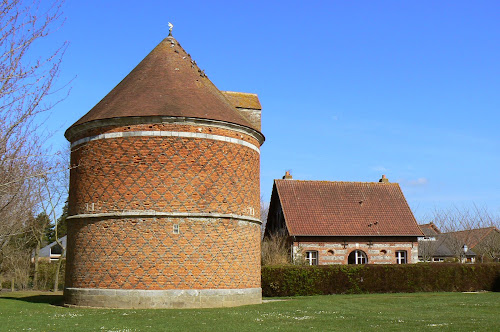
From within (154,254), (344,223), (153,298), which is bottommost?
(153,298)

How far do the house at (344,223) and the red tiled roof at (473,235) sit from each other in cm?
1865

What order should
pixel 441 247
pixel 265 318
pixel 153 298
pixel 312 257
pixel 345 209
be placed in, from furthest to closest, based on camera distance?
pixel 441 247
pixel 345 209
pixel 312 257
pixel 153 298
pixel 265 318

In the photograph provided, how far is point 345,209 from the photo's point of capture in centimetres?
3259

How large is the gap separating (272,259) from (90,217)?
12635mm

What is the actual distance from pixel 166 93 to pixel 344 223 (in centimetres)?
1677

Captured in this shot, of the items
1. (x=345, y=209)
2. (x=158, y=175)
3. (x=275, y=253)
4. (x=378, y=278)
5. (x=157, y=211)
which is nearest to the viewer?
(x=157, y=211)

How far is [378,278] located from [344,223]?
5535 mm

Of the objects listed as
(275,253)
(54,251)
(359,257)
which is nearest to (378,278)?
(359,257)

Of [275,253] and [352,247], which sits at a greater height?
[352,247]

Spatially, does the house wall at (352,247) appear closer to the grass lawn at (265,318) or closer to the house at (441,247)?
the grass lawn at (265,318)

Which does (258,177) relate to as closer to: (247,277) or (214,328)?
(247,277)

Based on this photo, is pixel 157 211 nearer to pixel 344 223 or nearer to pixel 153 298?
pixel 153 298

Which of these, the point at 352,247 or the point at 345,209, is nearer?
the point at 352,247

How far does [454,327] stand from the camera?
38.5 ft
